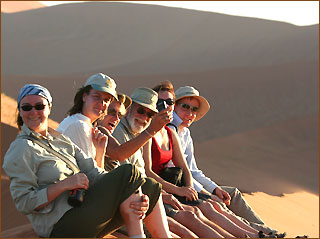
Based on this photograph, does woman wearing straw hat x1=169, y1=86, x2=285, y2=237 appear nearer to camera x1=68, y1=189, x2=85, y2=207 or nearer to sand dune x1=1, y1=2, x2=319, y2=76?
camera x1=68, y1=189, x2=85, y2=207

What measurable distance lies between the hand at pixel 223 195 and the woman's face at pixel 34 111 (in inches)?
118

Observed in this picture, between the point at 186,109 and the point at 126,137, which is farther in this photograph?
the point at 186,109

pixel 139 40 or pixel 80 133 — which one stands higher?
pixel 139 40

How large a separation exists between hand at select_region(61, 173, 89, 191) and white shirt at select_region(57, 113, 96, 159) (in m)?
0.74

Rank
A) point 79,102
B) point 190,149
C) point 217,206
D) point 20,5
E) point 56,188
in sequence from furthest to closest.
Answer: point 20,5, point 190,149, point 217,206, point 79,102, point 56,188

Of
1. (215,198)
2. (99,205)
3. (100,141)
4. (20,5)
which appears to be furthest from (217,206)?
(20,5)

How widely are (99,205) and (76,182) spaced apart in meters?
0.24

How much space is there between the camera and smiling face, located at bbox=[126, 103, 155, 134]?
5723mm

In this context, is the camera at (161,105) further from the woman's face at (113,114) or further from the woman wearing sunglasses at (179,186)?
the woman's face at (113,114)

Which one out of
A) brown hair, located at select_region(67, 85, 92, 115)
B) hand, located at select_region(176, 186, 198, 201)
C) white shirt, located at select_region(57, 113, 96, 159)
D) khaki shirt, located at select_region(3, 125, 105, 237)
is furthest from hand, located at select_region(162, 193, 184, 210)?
khaki shirt, located at select_region(3, 125, 105, 237)

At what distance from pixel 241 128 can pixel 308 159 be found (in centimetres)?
609

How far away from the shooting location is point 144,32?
235 ft

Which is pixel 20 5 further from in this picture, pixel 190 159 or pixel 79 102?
pixel 79 102

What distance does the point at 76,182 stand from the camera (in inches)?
168
